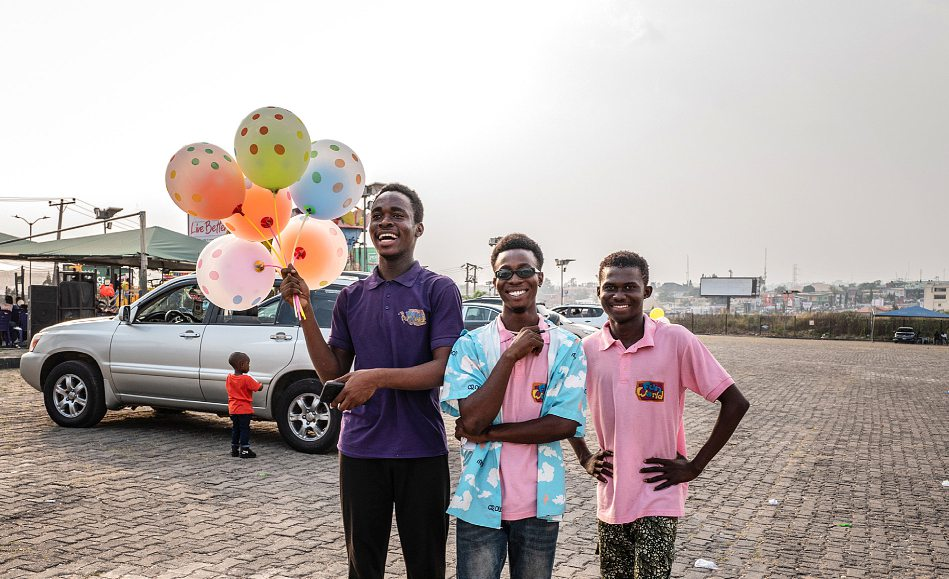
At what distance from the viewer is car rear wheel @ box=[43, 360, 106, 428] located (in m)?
8.44

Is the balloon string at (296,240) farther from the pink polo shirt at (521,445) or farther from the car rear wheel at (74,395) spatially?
the car rear wheel at (74,395)

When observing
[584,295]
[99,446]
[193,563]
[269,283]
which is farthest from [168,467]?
[584,295]

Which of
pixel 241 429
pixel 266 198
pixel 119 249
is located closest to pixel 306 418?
pixel 241 429

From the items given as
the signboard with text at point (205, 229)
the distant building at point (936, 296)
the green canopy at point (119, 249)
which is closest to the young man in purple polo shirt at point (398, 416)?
the green canopy at point (119, 249)

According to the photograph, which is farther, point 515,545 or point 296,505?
point 296,505

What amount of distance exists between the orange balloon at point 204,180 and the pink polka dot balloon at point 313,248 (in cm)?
31

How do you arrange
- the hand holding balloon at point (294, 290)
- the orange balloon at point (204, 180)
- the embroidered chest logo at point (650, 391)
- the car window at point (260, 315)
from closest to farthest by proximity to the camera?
1. the embroidered chest logo at point (650, 391)
2. the hand holding balloon at point (294, 290)
3. the orange balloon at point (204, 180)
4. the car window at point (260, 315)

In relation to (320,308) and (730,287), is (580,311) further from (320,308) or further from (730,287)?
(730,287)

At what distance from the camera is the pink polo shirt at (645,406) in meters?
2.75

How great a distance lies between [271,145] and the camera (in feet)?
10.8

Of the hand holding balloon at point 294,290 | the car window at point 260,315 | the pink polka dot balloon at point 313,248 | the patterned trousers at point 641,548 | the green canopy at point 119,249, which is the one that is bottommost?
the patterned trousers at point 641,548

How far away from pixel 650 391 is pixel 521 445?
0.60 metres

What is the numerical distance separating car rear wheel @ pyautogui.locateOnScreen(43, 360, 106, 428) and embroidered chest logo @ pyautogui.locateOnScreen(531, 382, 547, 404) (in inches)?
292

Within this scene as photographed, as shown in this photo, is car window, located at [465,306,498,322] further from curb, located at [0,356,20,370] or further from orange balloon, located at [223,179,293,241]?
orange balloon, located at [223,179,293,241]
